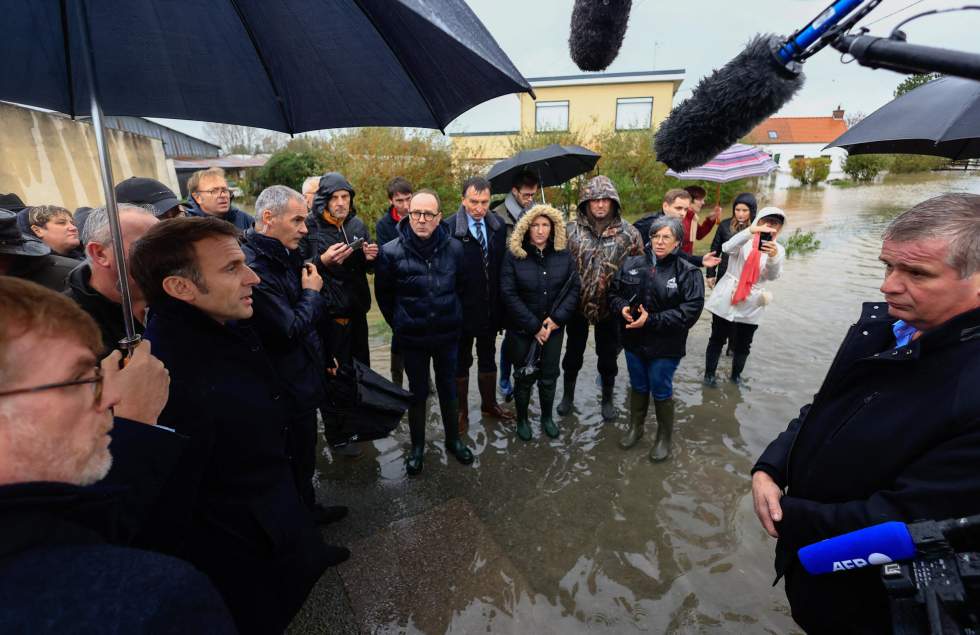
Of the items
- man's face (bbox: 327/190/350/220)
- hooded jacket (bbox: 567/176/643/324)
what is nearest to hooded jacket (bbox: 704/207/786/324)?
hooded jacket (bbox: 567/176/643/324)

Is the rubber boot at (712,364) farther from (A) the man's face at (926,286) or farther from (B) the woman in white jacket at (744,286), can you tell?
(A) the man's face at (926,286)

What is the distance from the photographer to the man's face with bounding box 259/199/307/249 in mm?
2689

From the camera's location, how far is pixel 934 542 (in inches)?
46.4

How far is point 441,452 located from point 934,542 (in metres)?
3.12

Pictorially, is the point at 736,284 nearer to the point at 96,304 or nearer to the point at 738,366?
the point at 738,366

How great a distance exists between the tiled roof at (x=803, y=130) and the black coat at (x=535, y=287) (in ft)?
172

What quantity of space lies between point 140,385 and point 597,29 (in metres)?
1.65

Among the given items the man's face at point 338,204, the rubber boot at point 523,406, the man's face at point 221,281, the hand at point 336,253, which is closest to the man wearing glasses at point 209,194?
the man's face at point 338,204

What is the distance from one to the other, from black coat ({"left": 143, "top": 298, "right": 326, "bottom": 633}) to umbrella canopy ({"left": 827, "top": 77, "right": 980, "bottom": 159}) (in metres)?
3.18

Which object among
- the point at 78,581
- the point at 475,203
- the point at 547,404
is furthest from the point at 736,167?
the point at 78,581

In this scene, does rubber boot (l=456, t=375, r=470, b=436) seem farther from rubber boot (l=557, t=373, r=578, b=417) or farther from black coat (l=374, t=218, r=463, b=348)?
rubber boot (l=557, t=373, r=578, b=417)

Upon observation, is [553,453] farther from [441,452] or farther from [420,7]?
[420,7]

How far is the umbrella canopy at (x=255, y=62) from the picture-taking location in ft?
5.34

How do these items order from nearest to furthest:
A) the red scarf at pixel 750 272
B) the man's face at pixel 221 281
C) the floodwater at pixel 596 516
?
the man's face at pixel 221 281, the floodwater at pixel 596 516, the red scarf at pixel 750 272
